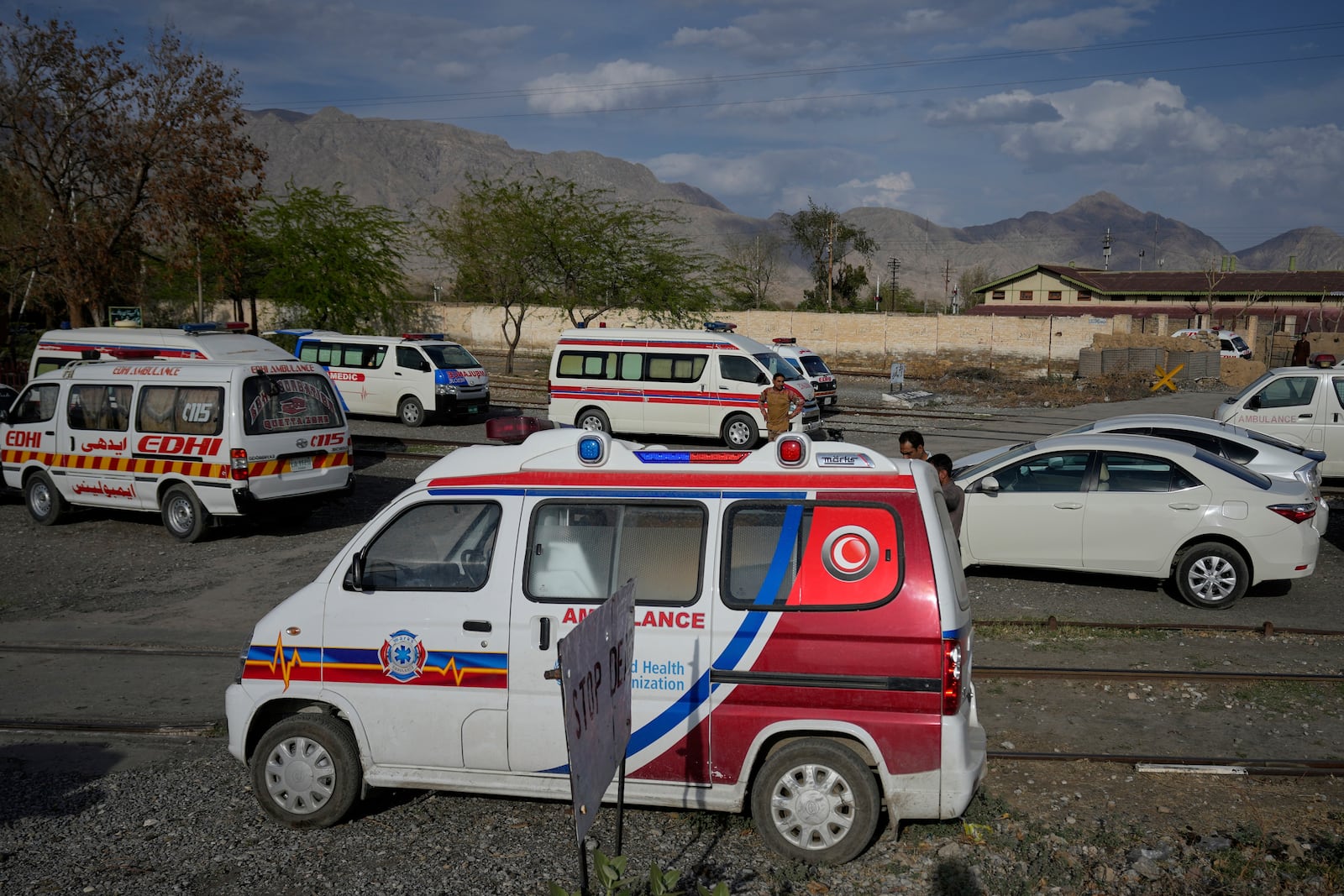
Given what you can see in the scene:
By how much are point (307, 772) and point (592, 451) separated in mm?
2346

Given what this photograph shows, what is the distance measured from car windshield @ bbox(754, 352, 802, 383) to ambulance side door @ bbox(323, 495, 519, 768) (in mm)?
15475

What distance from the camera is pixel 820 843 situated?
5031 millimetres

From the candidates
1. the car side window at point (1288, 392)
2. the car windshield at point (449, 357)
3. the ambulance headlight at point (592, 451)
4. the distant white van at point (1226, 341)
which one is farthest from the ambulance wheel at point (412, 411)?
the distant white van at point (1226, 341)

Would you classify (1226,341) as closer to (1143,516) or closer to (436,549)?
(1143,516)

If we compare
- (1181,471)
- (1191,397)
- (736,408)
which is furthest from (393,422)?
(1191,397)

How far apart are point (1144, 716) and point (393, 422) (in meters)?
20.4

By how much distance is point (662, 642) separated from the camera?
5.09 metres

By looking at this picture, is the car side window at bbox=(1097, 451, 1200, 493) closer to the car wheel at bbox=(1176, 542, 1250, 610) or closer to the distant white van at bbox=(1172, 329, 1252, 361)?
the car wheel at bbox=(1176, 542, 1250, 610)

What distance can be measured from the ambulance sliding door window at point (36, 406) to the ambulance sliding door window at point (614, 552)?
1182cm

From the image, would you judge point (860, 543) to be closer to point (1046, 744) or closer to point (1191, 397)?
point (1046, 744)

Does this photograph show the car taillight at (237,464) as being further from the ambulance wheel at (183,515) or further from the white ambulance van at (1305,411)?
the white ambulance van at (1305,411)

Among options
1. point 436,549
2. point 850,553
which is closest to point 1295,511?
point 850,553

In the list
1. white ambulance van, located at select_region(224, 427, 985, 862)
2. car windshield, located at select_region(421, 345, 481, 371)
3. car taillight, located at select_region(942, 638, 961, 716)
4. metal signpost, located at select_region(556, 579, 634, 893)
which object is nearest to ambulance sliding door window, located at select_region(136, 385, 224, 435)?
white ambulance van, located at select_region(224, 427, 985, 862)

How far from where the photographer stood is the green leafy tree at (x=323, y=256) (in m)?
36.7
